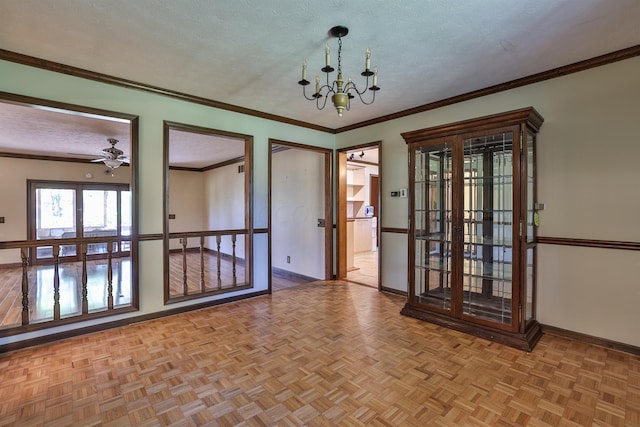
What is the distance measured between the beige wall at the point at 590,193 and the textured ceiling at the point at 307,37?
0.29 m

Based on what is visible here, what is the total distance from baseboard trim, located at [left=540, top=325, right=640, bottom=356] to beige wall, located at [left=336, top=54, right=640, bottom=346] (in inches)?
1.5

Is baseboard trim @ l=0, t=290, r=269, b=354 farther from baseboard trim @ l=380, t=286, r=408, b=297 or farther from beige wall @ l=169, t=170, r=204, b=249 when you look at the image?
beige wall @ l=169, t=170, r=204, b=249

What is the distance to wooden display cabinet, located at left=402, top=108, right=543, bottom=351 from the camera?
9.03ft

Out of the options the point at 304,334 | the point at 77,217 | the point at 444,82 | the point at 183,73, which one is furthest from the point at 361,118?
the point at 77,217

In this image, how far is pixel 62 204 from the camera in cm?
721

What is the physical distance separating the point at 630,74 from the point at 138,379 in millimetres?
4527

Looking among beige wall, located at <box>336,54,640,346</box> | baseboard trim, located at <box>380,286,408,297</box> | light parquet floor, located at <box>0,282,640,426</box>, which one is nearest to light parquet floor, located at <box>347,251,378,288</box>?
baseboard trim, located at <box>380,286,408,297</box>

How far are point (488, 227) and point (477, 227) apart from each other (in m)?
0.10

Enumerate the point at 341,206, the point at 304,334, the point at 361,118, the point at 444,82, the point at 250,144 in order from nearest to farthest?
the point at 304,334 < the point at 444,82 < the point at 250,144 < the point at 361,118 < the point at 341,206

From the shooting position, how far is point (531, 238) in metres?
2.96

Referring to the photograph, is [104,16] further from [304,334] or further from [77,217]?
[77,217]

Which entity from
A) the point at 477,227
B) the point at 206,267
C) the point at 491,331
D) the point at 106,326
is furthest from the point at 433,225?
A: the point at 206,267

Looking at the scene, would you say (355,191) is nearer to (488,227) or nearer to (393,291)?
(393,291)

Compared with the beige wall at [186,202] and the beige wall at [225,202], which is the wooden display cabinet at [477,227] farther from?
the beige wall at [186,202]
